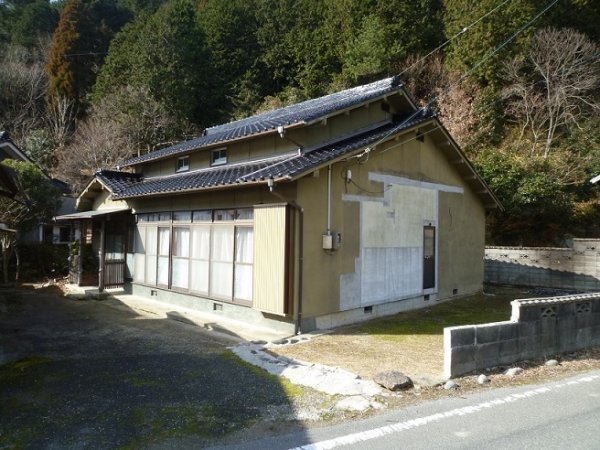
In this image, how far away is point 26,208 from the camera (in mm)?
14703

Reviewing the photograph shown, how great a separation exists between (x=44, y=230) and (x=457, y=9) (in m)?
25.0

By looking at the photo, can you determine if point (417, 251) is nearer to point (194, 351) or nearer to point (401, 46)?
point (194, 351)

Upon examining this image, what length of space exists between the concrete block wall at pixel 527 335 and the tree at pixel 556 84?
14.4 metres

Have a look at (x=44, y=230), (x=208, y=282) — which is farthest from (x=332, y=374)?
(x=44, y=230)

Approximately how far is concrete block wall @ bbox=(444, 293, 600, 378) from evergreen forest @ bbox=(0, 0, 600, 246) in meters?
9.99

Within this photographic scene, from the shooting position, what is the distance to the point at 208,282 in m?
10.3

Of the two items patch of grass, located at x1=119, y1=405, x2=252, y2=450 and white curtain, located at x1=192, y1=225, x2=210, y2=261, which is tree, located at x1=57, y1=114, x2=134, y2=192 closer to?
white curtain, located at x1=192, y1=225, x2=210, y2=261

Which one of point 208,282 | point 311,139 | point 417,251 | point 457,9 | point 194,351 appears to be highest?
point 457,9

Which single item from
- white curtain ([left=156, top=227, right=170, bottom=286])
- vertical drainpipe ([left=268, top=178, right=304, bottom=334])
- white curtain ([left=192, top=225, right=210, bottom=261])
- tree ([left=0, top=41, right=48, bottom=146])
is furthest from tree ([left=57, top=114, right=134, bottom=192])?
vertical drainpipe ([left=268, top=178, right=304, bottom=334])

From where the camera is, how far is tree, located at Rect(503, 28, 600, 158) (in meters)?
20.1

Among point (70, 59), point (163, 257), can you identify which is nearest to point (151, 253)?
point (163, 257)

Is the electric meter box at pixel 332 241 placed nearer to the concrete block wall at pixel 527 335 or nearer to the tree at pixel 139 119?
the concrete block wall at pixel 527 335

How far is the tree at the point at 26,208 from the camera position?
1466 cm

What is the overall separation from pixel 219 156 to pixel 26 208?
25.9 feet
